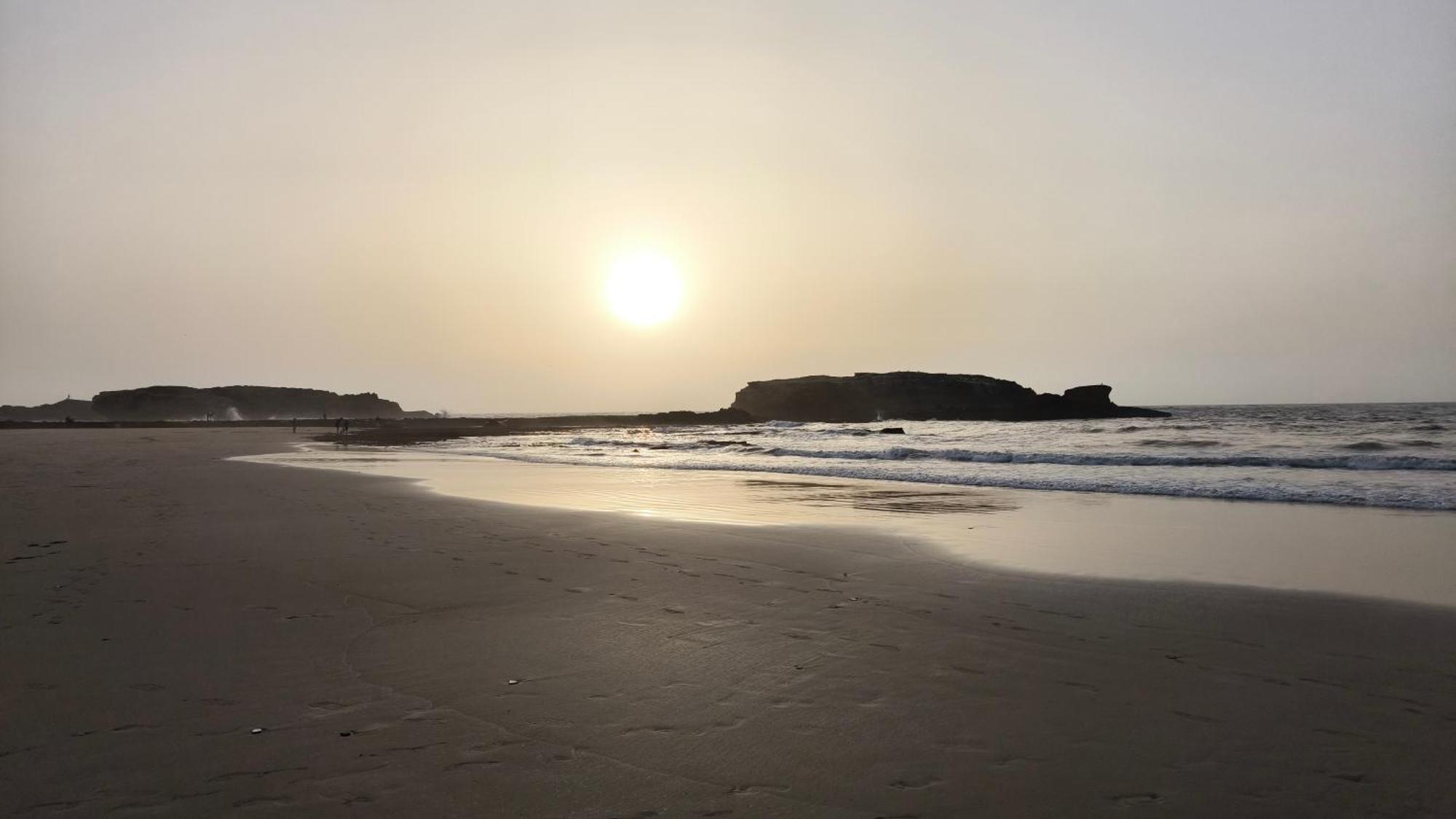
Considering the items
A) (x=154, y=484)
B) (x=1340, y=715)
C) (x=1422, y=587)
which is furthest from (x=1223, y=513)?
(x=154, y=484)

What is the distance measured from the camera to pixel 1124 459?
26.2 m

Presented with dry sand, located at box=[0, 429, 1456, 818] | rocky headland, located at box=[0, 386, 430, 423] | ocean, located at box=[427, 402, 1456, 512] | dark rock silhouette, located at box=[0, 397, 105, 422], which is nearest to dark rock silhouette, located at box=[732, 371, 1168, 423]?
ocean, located at box=[427, 402, 1456, 512]

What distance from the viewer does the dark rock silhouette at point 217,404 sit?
152 meters

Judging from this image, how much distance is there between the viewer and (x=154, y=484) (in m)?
19.1

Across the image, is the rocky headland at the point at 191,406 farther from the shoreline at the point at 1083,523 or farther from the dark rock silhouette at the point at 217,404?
the shoreline at the point at 1083,523

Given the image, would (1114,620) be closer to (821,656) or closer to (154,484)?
(821,656)

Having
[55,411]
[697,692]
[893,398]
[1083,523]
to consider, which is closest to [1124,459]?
[1083,523]

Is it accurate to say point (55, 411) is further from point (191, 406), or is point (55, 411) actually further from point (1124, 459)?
point (1124, 459)

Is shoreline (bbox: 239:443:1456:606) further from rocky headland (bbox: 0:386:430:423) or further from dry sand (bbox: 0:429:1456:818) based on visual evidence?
rocky headland (bbox: 0:386:430:423)

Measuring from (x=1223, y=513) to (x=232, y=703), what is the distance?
15.1 meters

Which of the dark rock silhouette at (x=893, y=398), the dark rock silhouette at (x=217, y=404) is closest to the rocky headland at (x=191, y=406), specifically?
the dark rock silhouette at (x=217, y=404)

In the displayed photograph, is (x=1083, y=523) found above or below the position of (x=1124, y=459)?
below

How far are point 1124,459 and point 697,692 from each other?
2545cm

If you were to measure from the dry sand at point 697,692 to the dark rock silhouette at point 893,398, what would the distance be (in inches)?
4199
